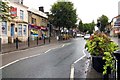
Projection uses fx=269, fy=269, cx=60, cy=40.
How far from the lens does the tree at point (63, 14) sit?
61.1 meters

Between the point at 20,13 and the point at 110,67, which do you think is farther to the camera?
the point at 20,13

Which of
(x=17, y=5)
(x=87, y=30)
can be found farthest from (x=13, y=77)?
(x=87, y=30)

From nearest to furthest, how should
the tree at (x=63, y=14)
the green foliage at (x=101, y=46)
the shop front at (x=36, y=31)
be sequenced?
the green foliage at (x=101, y=46), the shop front at (x=36, y=31), the tree at (x=63, y=14)

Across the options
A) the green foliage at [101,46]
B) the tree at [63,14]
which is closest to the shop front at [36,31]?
the tree at [63,14]

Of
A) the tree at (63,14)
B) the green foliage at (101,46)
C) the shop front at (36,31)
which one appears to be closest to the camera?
the green foliage at (101,46)

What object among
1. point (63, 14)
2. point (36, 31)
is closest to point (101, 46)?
point (36, 31)

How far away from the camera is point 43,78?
973cm

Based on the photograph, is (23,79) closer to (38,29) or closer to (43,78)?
(43,78)

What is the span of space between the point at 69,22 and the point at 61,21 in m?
1.94

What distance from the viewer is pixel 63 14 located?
61125 millimetres

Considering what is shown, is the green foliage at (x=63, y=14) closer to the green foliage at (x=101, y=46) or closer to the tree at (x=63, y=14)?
the tree at (x=63, y=14)

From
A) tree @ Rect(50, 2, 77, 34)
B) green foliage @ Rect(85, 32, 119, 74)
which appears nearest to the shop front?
tree @ Rect(50, 2, 77, 34)

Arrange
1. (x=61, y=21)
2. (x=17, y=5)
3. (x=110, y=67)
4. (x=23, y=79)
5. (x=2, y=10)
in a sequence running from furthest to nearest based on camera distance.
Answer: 1. (x=61, y=21)
2. (x=17, y=5)
3. (x=2, y=10)
4. (x=23, y=79)
5. (x=110, y=67)

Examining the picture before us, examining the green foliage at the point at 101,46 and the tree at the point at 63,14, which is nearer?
the green foliage at the point at 101,46
